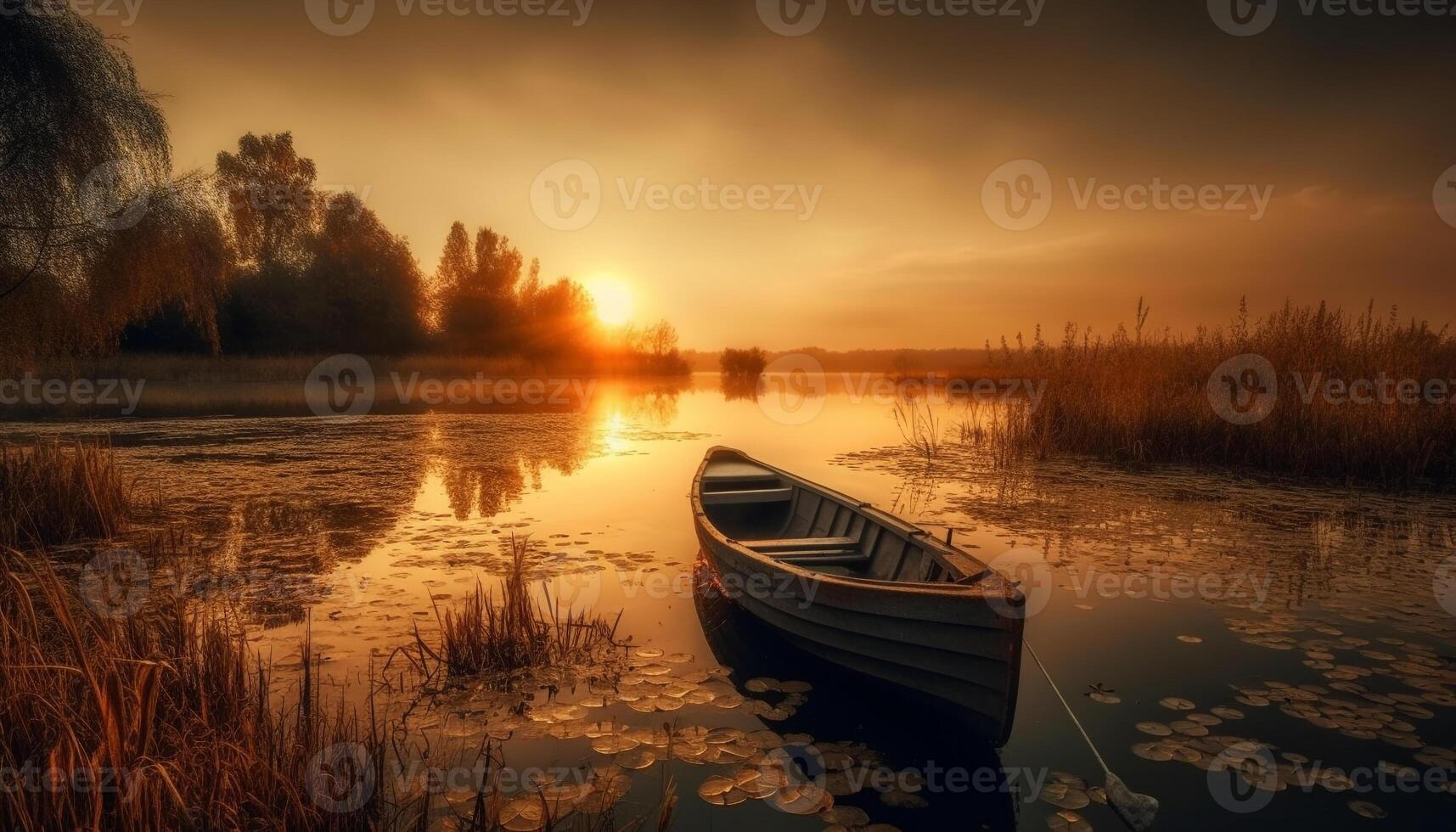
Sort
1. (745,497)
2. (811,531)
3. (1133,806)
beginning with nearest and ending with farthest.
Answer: (1133,806), (811,531), (745,497)

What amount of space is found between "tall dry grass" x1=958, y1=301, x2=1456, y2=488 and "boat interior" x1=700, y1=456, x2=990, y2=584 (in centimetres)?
722

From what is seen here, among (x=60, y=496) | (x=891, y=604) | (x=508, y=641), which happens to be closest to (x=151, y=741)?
(x=508, y=641)

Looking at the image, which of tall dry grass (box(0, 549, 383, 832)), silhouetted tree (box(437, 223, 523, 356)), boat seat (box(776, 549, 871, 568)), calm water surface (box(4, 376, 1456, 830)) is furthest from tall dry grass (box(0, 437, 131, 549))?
silhouetted tree (box(437, 223, 523, 356))

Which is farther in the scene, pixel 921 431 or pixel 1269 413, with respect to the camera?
pixel 921 431

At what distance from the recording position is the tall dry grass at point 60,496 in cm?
632

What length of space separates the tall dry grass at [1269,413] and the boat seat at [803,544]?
8.57 metres

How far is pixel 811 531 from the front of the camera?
685 cm

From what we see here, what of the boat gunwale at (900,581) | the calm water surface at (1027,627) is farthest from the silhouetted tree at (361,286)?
the boat gunwale at (900,581)

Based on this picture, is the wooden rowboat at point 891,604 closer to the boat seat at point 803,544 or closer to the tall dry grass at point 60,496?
the boat seat at point 803,544

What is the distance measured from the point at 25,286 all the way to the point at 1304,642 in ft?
42.3

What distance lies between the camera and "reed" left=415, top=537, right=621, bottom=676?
4.11m

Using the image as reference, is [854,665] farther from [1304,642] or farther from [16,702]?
[16,702]

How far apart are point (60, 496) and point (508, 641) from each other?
20.3 feet

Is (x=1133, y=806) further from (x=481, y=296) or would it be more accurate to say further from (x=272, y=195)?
(x=272, y=195)
